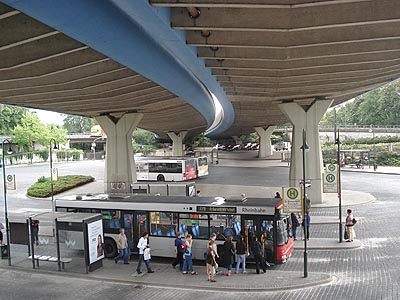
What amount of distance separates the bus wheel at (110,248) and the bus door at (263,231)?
5.63 metres

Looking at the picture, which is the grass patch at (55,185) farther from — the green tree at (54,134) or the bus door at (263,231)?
the green tree at (54,134)

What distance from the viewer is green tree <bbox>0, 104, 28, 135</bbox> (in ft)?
350

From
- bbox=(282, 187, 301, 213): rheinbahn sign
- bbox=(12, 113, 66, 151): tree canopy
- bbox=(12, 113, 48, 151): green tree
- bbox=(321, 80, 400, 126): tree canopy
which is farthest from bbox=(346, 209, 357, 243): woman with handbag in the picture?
bbox=(12, 113, 48, 151): green tree

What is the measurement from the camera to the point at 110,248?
686 inches

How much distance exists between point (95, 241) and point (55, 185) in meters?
26.3

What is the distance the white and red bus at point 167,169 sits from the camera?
44.7 meters

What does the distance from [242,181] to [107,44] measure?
32.0m

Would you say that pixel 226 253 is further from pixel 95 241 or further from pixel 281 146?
pixel 281 146

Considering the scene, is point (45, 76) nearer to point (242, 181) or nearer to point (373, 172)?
point (242, 181)

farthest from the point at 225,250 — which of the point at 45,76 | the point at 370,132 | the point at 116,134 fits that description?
the point at 370,132

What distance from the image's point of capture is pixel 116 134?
38125 millimetres

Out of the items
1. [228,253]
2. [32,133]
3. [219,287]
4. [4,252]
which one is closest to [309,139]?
[228,253]

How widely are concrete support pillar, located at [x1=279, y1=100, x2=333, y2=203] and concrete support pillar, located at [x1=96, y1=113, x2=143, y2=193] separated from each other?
14.4 meters

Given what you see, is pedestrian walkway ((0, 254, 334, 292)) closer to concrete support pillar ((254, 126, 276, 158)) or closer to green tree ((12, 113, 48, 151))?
concrete support pillar ((254, 126, 276, 158))
